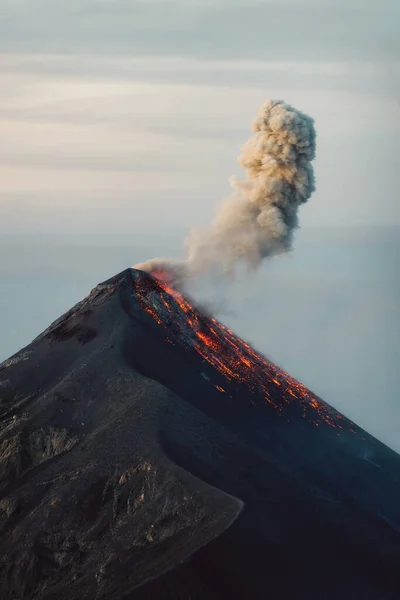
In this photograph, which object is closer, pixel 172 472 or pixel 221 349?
pixel 172 472

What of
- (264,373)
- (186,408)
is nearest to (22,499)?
(186,408)

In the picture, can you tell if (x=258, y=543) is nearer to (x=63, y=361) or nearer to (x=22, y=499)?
(x=22, y=499)

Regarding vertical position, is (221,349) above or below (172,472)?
above

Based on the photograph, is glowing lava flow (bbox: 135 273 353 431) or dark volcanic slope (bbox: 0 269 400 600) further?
glowing lava flow (bbox: 135 273 353 431)

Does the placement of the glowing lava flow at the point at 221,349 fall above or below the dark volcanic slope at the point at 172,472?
above
